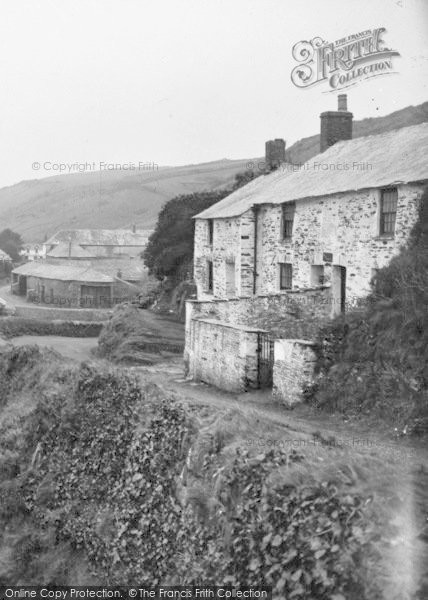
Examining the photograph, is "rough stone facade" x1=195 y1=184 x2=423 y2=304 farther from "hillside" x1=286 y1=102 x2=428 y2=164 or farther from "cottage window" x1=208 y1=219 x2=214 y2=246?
"hillside" x1=286 y1=102 x2=428 y2=164

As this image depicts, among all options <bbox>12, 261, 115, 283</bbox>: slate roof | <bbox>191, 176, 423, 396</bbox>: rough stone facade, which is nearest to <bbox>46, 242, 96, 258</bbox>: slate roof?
<bbox>12, 261, 115, 283</bbox>: slate roof

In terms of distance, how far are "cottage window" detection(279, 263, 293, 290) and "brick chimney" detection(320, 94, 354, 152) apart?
21.2 ft

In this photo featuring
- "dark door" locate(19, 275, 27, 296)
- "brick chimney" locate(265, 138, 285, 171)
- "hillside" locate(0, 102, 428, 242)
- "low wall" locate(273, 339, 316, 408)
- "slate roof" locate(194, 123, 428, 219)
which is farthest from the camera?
"hillside" locate(0, 102, 428, 242)

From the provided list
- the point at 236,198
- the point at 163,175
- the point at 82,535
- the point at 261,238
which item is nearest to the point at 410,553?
the point at 82,535

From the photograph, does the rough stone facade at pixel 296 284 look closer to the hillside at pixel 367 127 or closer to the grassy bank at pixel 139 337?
the grassy bank at pixel 139 337

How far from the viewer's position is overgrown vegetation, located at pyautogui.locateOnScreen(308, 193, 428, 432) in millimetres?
12930

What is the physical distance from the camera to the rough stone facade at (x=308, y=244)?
64.1 ft

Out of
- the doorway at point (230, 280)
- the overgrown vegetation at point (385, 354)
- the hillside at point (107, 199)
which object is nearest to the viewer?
the overgrown vegetation at point (385, 354)

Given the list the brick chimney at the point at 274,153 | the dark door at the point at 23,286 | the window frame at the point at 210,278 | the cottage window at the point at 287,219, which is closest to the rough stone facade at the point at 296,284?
the cottage window at the point at 287,219

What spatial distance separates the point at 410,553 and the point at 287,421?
273 inches

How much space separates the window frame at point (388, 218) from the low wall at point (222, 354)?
4827mm

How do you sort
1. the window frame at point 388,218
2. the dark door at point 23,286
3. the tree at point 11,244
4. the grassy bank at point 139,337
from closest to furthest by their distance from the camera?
the window frame at point 388,218 < the grassy bank at point 139,337 < the dark door at point 23,286 < the tree at point 11,244

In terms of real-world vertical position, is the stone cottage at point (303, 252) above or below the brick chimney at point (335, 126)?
below

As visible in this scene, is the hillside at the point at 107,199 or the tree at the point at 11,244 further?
the hillside at the point at 107,199
